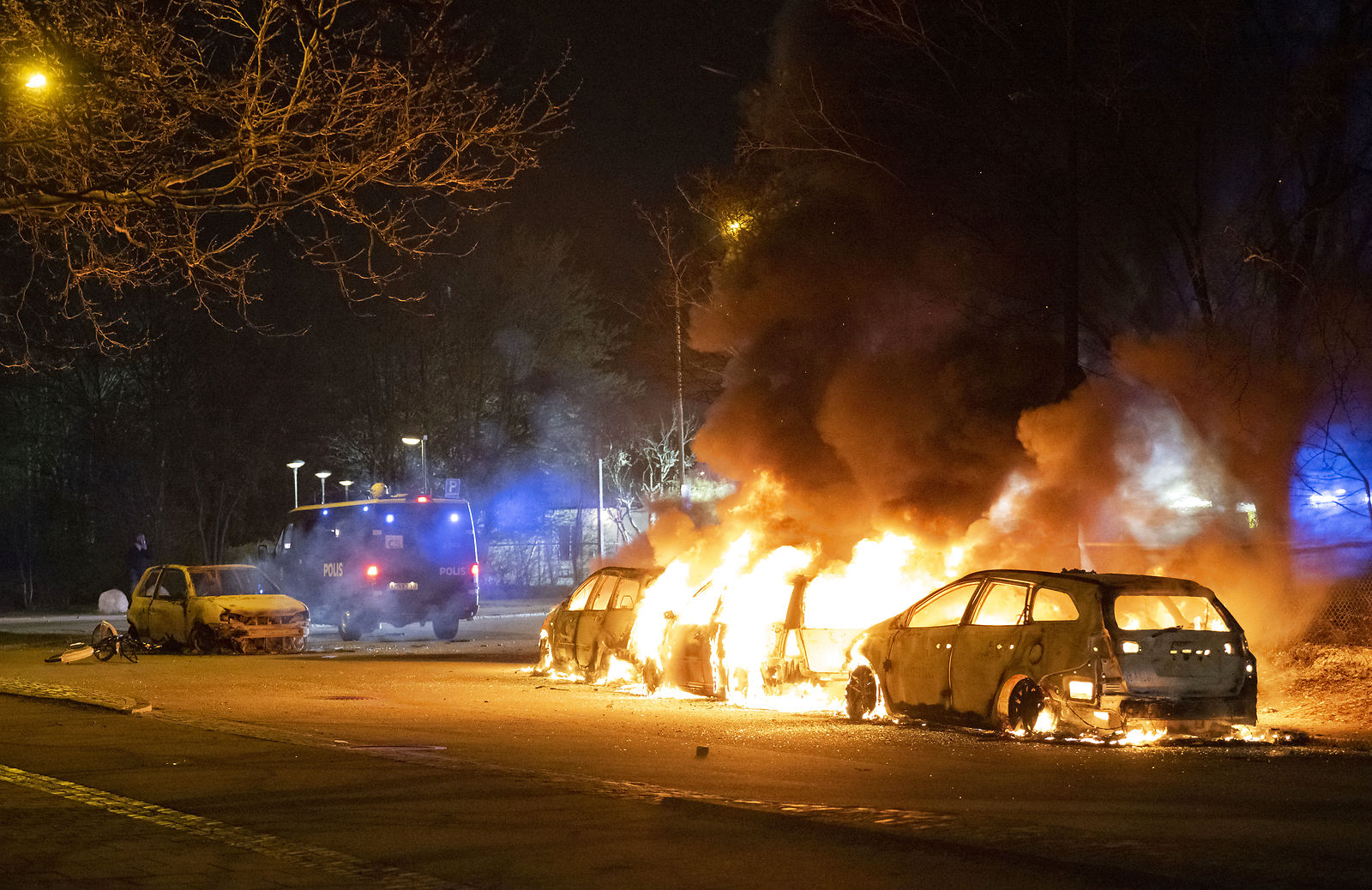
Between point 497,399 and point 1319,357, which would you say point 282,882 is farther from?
point 497,399

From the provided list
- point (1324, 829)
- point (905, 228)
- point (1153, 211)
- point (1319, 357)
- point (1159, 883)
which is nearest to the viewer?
point (1159, 883)

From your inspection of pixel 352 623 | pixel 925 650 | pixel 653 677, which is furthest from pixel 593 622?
pixel 352 623

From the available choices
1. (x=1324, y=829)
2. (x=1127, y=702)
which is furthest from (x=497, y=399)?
(x=1324, y=829)

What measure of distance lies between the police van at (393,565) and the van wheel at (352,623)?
15 mm

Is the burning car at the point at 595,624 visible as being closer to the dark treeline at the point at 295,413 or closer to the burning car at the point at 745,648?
the burning car at the point at 745,648

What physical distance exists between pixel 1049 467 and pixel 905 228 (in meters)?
4.15

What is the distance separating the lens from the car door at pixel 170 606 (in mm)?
21938

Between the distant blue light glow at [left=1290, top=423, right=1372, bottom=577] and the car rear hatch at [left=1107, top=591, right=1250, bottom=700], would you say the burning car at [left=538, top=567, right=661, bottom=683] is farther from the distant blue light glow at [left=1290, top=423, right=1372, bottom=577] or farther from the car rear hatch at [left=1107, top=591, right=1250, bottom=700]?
the distant blue light glow at [left=1290, top=423, right=1372, bottom=577]

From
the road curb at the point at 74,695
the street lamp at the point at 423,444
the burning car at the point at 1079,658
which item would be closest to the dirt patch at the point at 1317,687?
the burning car at the point at 1079,658

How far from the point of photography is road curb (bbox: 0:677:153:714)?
1307 centimetres

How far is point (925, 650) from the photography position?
39.5 ft

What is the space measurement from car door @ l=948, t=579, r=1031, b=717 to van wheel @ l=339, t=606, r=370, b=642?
14.8 metres

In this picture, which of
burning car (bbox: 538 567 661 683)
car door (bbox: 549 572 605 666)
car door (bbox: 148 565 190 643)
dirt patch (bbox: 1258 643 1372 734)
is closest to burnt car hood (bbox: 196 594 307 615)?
car door (bbox: 148 565 190 643)

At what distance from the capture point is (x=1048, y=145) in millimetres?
18109
